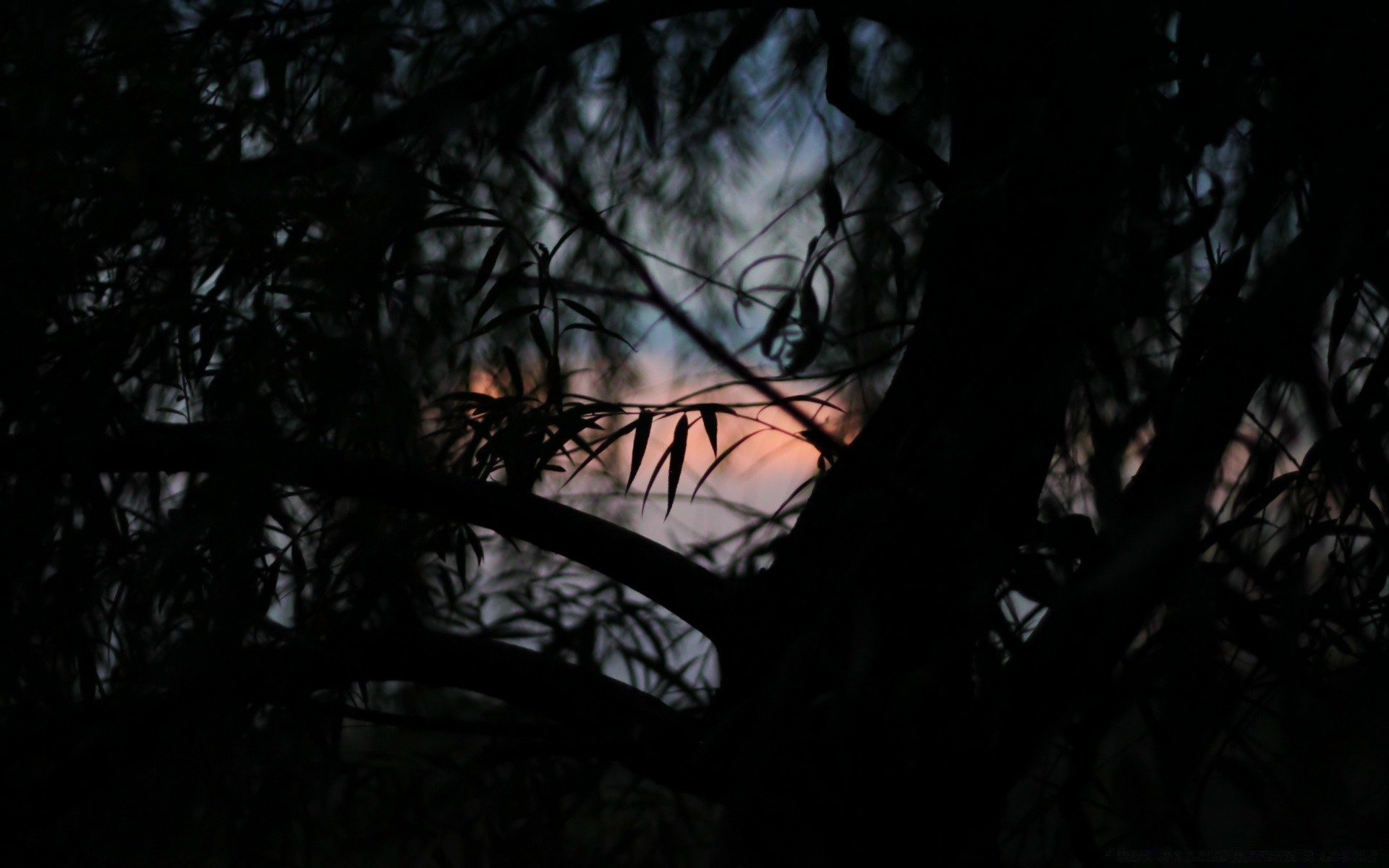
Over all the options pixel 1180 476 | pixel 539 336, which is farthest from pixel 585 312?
pixel 1180 476

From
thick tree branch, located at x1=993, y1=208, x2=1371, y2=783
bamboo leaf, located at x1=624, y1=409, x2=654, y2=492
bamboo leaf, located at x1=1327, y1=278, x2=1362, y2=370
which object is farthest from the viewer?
bamboo leaf, located at x1=624, y1=409, x2=654, y2=492

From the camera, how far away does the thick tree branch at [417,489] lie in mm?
980

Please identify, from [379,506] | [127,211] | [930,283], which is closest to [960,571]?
[930,283]

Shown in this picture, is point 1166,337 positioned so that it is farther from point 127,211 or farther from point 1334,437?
point 127,211

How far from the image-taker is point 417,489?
3.26ft

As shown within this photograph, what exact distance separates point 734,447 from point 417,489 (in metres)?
0.31

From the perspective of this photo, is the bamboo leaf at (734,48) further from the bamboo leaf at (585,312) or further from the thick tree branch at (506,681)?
the thick tree branch at (506,681)

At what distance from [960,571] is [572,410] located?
38 cm

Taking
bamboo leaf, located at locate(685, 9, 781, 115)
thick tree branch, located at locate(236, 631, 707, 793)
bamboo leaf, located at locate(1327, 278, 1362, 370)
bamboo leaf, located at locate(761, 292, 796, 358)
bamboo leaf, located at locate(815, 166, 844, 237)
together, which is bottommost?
thick tree branch, located at locate(236, 631, 707, 793)

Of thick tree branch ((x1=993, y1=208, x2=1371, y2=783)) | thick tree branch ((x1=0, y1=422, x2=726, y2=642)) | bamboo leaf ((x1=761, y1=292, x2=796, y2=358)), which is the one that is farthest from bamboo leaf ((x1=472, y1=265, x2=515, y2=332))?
thick tree branch ((x1=993, y1=208, x2=1371, y2=783))

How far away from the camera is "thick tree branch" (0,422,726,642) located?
980mm

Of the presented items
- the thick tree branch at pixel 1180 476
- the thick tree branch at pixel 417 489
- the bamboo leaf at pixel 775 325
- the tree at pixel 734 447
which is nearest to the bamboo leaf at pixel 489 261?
the tree at pixel 734 447

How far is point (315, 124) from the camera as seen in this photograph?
1.26m

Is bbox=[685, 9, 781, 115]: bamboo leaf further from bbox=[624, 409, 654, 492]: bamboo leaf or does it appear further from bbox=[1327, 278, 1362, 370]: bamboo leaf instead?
bbox=[1327, 278, 1362, 370]: bamboo leaf
